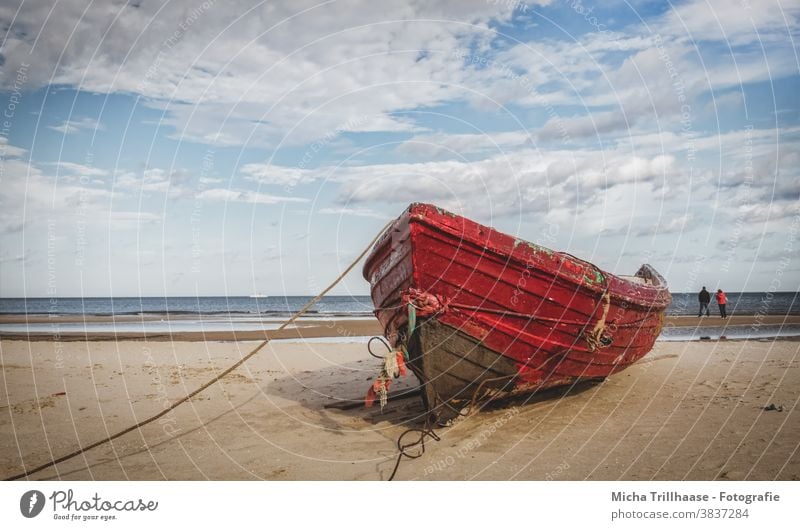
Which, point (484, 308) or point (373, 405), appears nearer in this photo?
point (484, 308)

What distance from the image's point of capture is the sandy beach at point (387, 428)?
4973 millimetres

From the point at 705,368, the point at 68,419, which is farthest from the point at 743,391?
the point at 68,419

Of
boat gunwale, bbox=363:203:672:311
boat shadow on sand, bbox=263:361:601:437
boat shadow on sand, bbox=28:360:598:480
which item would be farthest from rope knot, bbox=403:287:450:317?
boat shadow on sand, bbox=263:361:601:437

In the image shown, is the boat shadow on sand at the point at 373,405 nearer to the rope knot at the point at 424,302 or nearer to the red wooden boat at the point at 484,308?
the red wooden boat at the point at 484,308

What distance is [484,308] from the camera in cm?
590

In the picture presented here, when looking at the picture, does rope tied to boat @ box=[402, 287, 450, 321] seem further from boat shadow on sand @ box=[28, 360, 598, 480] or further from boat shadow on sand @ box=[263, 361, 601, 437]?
boat shadow on sand @ box=[263, 361, 601, 437]

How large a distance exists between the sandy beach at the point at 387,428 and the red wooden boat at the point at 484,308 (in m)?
0.67

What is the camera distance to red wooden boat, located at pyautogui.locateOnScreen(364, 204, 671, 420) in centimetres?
568

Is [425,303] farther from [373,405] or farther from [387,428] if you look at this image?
[373,405]

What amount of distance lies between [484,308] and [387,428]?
2170 mm

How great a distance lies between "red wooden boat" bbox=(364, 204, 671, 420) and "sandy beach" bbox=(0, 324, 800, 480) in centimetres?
67

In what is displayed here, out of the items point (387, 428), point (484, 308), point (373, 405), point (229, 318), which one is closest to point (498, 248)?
point (484, 308)

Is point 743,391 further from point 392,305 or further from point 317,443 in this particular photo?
point 317,443

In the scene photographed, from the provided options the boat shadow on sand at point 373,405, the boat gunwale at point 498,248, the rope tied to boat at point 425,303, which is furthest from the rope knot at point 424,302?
the boat shadow on sand at point 373,405
